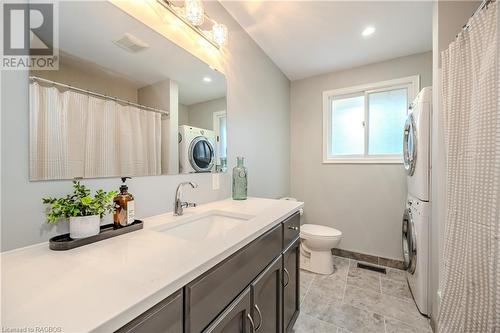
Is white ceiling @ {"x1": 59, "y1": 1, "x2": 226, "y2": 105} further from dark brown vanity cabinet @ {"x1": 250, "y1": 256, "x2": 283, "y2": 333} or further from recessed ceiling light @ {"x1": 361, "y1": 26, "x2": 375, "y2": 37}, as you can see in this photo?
recessed ceiling light @ {"x1": 361, "y1": 26, "x2": 375, "y2": 37}

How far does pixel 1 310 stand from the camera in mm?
385

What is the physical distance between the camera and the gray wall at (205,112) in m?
1.36

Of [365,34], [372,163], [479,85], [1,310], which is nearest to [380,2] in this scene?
[365,34]

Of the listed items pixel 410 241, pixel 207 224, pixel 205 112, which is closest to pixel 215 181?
pixel 207 224

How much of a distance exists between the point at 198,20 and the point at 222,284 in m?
1.49

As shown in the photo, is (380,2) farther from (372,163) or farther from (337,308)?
(337,308)

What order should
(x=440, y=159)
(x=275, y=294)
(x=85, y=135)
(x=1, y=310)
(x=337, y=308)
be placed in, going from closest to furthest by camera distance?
(x=1, y=310) < (x=85, y=135) < (x=275, y=294) < (x=440, y=159) < (x=337, y=308)

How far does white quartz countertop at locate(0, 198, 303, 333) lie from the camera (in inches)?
14.4

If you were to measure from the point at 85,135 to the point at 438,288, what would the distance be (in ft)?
7.67

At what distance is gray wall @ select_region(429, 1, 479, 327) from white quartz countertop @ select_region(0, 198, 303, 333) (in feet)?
4.74

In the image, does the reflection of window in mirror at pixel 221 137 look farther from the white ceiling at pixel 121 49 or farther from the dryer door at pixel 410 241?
the dryer door at pixel 410 241

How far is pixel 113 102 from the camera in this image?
0.94 metres

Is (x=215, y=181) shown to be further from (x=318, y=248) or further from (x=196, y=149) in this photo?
Result: (x=318, y=248)

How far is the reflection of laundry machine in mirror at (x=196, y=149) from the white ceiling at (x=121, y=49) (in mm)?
202
